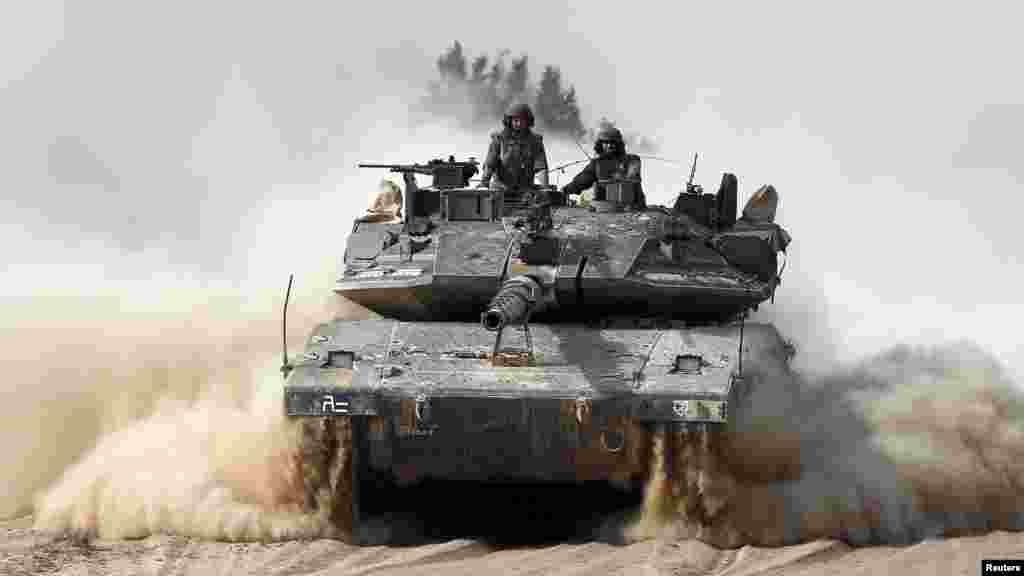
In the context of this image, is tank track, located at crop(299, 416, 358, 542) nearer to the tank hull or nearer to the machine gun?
the tank hull

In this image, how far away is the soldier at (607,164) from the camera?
23.5 m

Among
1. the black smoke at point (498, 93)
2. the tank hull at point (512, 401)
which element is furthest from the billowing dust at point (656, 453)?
the black smoke at point (498, 93)

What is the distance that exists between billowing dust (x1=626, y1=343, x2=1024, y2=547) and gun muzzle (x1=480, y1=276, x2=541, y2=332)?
146cm

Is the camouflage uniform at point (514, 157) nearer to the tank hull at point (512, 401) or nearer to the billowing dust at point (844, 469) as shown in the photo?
the billowing dust at point (844, 469)

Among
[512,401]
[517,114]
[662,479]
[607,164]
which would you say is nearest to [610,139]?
[607,164]

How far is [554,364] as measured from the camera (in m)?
18.6

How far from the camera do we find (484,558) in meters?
17.7

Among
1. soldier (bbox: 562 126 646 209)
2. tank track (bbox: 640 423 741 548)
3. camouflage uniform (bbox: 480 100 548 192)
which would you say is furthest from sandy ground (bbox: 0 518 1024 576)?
soldier (bbox: 562 126 646 209)

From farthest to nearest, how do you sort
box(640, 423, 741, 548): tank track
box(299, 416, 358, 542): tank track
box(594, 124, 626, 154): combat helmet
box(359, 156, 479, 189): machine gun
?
box(594, 124, 626, 154): combat helmet
box(359, 156, 479, 189): machine gun
box(299, 416, 358, 542): tank track
box(640, 423, 741, 548): tank track

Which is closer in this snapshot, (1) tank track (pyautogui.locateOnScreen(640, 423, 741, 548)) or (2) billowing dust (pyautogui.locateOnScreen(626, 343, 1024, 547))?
(1) tank track (pyautogui.locateOnScreen(640, 423, 741, 548))

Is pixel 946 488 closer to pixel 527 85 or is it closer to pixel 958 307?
pixel 958 307

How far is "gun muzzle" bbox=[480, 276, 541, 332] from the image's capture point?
59.7ft

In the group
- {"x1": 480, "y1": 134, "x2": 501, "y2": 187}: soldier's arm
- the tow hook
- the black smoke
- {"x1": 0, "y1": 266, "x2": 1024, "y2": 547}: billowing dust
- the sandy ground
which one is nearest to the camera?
the sandy ground

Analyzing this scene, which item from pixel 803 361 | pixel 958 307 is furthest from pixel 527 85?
pixel 803 361
